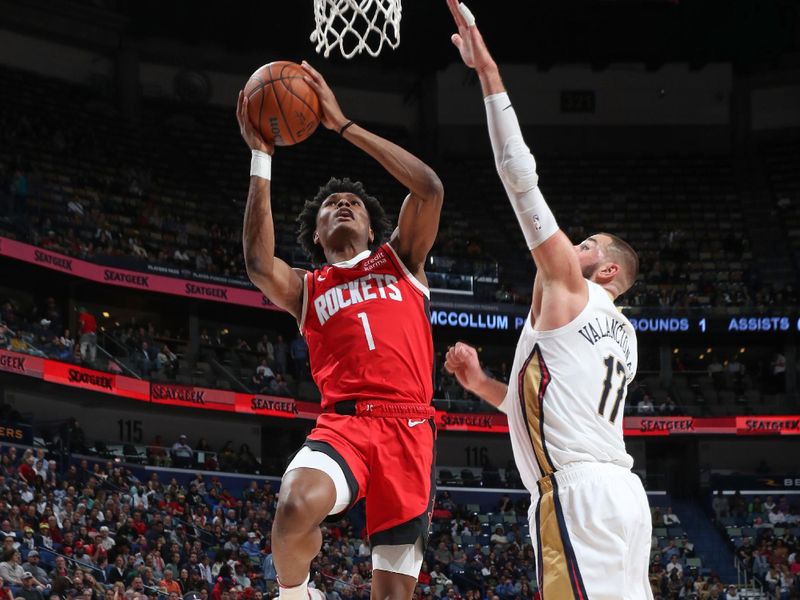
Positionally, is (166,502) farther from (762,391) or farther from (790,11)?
(790,11)

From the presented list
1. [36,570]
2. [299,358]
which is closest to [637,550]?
[36,570]

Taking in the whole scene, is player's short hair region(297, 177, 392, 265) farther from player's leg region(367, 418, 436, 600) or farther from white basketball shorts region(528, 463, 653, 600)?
white basketball shorts region(528, 463, 653, 600)

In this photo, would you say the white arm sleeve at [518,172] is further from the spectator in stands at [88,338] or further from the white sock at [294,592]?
the spectator in stands at [88,338]

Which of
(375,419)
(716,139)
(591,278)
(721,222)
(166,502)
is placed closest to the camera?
(591,278)

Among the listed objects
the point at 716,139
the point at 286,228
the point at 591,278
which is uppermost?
the point at 716,139

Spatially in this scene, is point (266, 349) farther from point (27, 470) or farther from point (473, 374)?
point (473, 374)

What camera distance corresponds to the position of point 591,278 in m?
4.86

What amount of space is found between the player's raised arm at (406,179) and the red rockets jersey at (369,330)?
86mm

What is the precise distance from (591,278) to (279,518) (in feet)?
5.57

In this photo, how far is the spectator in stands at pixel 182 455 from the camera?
74.2ft

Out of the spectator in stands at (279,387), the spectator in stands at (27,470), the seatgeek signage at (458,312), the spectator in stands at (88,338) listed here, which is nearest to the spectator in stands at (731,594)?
the seatgeek signage at (458,312)

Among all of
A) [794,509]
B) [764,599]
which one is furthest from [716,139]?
[764,599]

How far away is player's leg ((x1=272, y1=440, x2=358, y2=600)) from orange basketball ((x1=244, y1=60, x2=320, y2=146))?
1.56m

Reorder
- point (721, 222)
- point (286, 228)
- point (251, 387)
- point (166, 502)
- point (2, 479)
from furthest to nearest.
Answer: point (721, 222) < point (286, 228) < point (251, 387) < point (166, 502) < point (2, 479)
